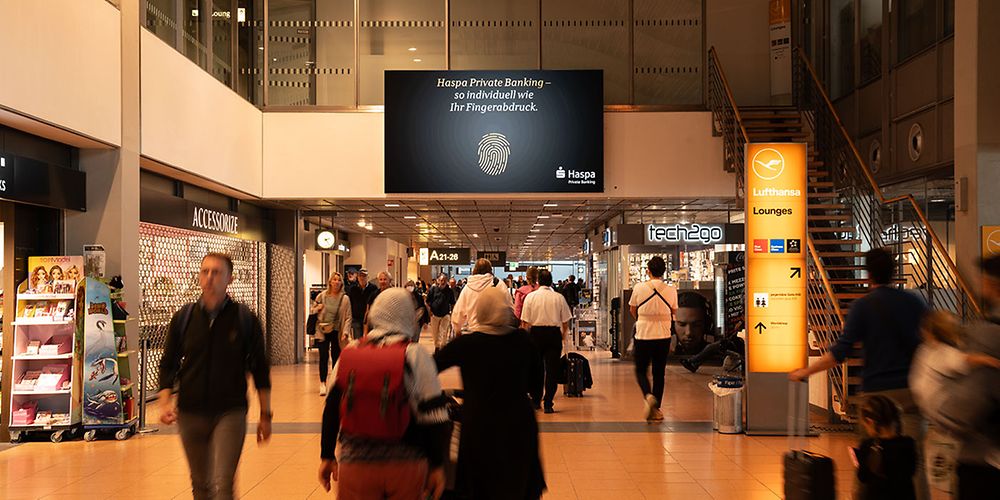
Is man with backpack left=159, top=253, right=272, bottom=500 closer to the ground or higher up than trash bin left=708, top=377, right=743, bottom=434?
higher up

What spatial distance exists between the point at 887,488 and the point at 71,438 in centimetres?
757

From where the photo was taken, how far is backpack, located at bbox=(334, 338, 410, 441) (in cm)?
340

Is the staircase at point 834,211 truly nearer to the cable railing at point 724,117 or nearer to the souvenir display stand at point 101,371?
the cable railing at point 724,117

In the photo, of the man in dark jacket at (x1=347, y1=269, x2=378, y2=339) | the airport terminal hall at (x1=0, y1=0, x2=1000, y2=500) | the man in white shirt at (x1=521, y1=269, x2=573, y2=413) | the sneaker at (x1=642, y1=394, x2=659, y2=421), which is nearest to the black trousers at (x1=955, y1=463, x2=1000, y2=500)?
the airport terminal hall at (x1=0, y1=0, x2=1000, y2=500)

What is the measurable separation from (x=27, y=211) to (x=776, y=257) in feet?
23.9

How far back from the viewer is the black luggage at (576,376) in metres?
11.9

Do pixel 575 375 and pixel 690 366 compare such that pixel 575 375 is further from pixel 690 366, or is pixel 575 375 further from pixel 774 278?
pixel 774 278

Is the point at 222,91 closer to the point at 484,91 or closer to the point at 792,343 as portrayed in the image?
the point at 484,91

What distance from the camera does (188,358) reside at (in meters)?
4.39

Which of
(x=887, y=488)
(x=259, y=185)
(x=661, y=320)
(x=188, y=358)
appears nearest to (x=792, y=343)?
(x=661, y=320)

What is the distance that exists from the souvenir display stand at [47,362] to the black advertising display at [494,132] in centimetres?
620

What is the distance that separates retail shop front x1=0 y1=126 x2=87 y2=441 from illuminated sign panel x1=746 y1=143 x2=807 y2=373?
21.5ft

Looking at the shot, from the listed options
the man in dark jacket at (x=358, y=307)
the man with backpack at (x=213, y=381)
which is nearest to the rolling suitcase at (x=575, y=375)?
the man in dark jacket at (x=358, y=307)

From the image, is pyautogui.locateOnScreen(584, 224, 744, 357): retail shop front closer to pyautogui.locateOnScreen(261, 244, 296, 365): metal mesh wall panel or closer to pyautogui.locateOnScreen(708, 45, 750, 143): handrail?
pyautogui.locateOnScreen(708, 45, 750, 143): handrail
